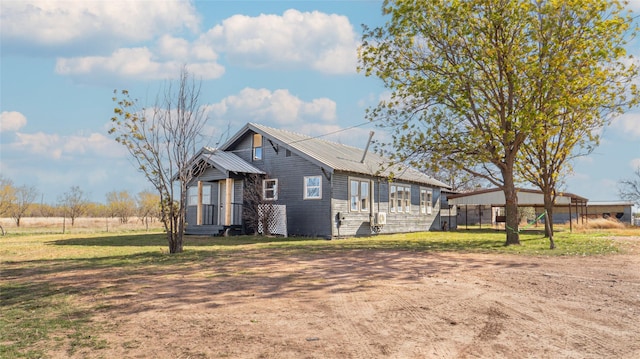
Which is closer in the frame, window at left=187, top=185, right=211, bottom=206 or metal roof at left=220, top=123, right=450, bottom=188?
metal roof at left=220, top=123, right=450, bottom=188

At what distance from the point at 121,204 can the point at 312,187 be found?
46.0 meters

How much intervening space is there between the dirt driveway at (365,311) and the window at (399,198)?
53.7ft

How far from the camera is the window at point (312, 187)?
75.8 ft

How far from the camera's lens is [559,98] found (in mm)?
17094

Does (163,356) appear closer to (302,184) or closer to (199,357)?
(199,357)

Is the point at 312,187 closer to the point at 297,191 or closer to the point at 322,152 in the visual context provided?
the point at 297,191

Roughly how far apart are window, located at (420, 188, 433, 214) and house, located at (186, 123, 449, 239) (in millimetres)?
4286

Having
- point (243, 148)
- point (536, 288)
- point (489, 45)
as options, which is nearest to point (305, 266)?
point (536, 288)

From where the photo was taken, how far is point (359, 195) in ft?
81.4

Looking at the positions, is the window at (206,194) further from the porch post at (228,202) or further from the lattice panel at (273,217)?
the lattice panel at (273,217)

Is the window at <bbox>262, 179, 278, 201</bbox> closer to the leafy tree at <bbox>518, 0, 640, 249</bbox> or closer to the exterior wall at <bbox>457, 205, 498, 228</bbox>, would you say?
the leafy tree at <bbox>518, 0, 640, 249</bbox>

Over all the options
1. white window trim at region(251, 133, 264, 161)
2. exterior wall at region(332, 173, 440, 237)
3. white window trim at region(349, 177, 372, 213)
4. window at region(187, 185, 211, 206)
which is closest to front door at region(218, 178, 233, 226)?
window at region(187, 185, 211, 206)

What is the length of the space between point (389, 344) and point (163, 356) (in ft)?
7.94

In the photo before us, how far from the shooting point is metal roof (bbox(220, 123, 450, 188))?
2303cm
